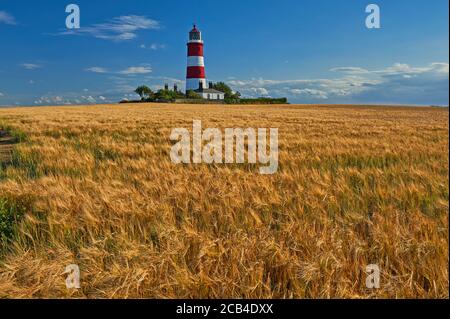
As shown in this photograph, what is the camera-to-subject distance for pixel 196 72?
73.4 metres

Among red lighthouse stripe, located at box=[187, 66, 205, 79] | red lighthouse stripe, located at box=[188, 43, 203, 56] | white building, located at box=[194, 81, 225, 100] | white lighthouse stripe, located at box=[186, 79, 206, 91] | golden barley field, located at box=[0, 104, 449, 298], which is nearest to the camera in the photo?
golden barley field, located at box=[0, 104, 449, 298]

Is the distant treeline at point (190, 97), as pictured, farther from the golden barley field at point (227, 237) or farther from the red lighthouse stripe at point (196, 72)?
the golden barley field at point (227, 237)

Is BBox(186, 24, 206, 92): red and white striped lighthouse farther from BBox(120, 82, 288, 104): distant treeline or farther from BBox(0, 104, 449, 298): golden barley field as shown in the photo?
BBox(0, 104, 449, 298): golden barley field

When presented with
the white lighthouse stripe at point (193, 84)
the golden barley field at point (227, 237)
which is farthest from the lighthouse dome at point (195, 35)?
the golden barley field at point (227, 237)

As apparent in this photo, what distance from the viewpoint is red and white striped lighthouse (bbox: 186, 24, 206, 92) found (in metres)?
70.8

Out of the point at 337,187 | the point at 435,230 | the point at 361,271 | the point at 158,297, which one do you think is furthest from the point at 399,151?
the point at 158,297

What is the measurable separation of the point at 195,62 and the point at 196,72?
8.15 ft

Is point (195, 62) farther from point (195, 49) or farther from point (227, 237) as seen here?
point (227, 237)

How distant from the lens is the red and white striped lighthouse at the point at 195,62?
70.8m

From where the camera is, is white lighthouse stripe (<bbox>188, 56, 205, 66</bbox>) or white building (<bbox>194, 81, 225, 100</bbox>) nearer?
white lighthouse stripe (<bbox>188, 56, 205, 66</bbox>)

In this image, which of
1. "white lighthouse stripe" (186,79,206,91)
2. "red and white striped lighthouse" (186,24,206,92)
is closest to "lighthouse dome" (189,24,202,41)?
"red and white striped lighthouse" (186,24,206,92)

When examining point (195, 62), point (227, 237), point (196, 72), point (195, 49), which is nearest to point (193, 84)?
point (196, 72)
